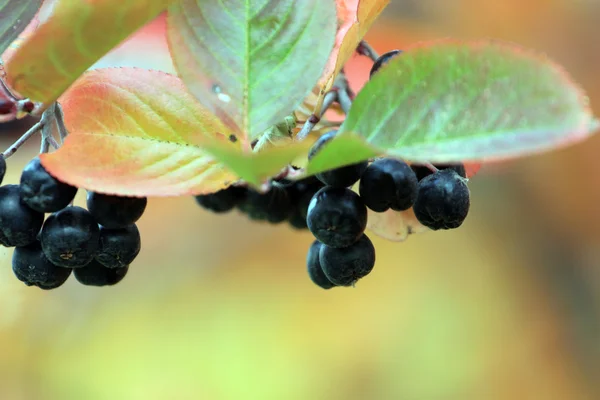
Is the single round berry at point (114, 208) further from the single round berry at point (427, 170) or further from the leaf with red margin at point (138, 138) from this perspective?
the single round berry at point (427, 170)

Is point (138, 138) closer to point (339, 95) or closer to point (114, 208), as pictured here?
point (114, 208)

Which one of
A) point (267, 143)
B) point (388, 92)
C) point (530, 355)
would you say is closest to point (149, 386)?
point (530, 355)

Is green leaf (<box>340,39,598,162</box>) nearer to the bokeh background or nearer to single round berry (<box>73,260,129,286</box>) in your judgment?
single round berry (<box>73,260,129,286</box>)

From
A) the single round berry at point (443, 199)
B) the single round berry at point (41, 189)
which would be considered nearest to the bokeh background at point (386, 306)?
the single round berry at point (443, 199)

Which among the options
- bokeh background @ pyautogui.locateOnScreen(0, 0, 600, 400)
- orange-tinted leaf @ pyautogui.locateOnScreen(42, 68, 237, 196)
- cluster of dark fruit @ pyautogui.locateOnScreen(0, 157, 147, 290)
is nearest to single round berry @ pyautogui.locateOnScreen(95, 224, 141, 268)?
cluster of dark fruit @ pyautogui.locateOnScreen(0, 157, 147, 290)

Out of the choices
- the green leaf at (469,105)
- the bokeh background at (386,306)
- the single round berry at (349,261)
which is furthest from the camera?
the bokeh background at (386,306)
